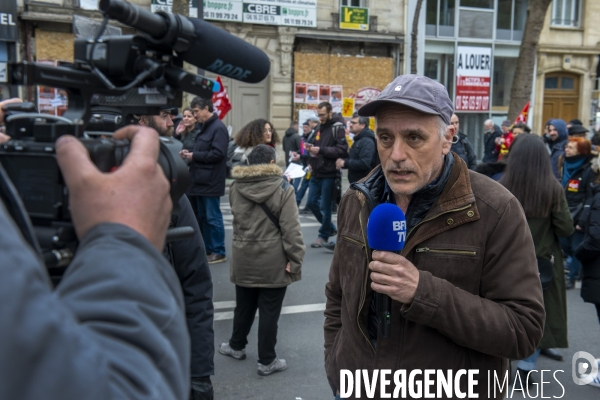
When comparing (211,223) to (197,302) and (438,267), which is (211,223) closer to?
(197,302)

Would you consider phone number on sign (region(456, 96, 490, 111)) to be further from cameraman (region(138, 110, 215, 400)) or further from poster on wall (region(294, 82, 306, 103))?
cameraman (region(138, 110, 215, 400))

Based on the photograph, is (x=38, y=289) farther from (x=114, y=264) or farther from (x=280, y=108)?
(x=280, y=108)

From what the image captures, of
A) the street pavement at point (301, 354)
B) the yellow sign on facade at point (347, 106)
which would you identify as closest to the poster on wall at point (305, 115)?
the yellow sign on facade at point (347, 106)

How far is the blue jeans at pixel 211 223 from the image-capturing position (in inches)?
317

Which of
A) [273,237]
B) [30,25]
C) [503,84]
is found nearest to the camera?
[273,237]

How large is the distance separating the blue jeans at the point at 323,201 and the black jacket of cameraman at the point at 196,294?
6.29m

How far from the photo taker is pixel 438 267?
2139mm

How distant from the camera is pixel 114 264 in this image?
2.91 feet

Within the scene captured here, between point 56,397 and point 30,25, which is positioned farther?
point 30,25

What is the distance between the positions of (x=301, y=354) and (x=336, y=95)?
16.9m

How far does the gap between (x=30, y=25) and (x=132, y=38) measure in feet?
59.4

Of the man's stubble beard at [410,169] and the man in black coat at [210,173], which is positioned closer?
the man's stubble beard at [410,169]

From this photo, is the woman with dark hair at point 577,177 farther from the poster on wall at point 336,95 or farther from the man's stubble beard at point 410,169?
the poster on wall at point 336,95

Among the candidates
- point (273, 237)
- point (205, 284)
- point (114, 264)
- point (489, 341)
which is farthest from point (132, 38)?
point (273, 237)
